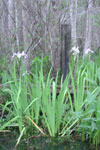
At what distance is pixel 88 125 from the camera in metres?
2.16

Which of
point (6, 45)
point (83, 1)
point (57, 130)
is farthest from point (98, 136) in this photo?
point (83, 1)

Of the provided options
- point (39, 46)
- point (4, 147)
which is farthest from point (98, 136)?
point (39, 46)

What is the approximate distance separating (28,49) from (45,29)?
0.72m

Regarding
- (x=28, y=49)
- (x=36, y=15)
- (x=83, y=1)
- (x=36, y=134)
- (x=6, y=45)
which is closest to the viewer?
(x=36, y=134)

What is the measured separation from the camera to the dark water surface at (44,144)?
2.22 metres

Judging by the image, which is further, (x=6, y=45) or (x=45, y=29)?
(x=6, y=45)

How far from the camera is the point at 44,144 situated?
2293 mm

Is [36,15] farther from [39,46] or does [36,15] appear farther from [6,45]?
[6,45]

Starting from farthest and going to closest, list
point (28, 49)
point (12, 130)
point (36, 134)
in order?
point (28, 49)
point (12, 130)
point (36, 134)

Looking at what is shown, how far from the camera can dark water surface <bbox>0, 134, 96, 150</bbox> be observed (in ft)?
7.29

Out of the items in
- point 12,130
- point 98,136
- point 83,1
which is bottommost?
point 12,130

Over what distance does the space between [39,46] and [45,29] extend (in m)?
0.42

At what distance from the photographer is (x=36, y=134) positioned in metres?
2.50

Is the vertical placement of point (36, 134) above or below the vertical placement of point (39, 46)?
below
